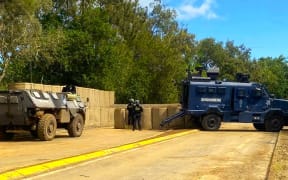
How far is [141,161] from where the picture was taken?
14.1 meters

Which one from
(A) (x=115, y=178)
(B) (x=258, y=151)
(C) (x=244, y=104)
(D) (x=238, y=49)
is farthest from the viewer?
(D) (x=238, y=49)

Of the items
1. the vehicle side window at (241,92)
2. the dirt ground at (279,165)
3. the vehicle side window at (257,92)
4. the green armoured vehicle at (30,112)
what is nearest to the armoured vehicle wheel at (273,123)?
the vehicle side window at (257,92)

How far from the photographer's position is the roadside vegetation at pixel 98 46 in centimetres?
3478

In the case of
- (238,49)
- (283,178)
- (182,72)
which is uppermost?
(238,49)

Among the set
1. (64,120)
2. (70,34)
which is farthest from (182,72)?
(64,120)

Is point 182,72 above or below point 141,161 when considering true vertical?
above

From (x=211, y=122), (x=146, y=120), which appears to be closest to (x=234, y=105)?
(x=211, y=122)

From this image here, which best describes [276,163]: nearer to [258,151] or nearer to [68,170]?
[258,151]

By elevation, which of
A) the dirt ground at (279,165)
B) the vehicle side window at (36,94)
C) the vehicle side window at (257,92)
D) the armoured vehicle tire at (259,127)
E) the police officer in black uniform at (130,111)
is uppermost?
the vehicle side window at (257,92)

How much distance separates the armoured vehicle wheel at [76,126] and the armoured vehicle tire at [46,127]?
1.95 metres

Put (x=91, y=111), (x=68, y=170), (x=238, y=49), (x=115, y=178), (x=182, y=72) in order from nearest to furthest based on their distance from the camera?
(x=115, y=178) → (x=68, y=170) → (x=91, y=111) → (x=182, y=72) → (x=238, y=49)

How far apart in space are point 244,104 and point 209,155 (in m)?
15.2

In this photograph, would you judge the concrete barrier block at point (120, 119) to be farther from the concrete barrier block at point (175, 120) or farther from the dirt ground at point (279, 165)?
the dirt ground at point (279, 165)

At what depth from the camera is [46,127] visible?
840 inches
